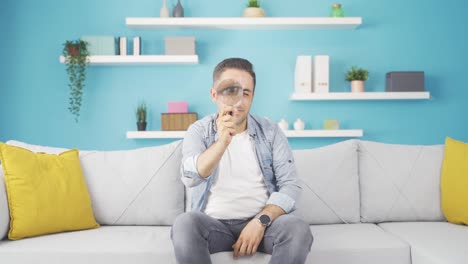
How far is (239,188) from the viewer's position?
1646 mm

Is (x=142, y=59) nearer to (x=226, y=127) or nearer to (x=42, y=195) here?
(x=42, y=195)

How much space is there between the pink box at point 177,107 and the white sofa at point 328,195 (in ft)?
4.43

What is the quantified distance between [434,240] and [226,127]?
930mm

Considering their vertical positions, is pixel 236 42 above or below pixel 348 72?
above

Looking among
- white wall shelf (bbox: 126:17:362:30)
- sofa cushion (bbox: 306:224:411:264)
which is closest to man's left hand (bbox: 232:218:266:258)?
sofa cushion (bbox: 306:224:411:264)

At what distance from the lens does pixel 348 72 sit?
3615mm

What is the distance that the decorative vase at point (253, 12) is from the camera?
3.48 m

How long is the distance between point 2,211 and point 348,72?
8.93 ft

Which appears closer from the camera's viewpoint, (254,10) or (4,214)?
(4,214)

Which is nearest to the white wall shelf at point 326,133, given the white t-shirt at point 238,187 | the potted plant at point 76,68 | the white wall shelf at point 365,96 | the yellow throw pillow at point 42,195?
the white wall shelf at point 365,96

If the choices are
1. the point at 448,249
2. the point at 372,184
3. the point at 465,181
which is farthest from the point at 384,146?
the point at 448,249

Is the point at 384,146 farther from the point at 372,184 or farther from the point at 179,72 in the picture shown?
the point at 179,72

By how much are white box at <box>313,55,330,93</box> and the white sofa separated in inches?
52.3

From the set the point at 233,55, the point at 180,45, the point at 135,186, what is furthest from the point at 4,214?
the point at 233,55
